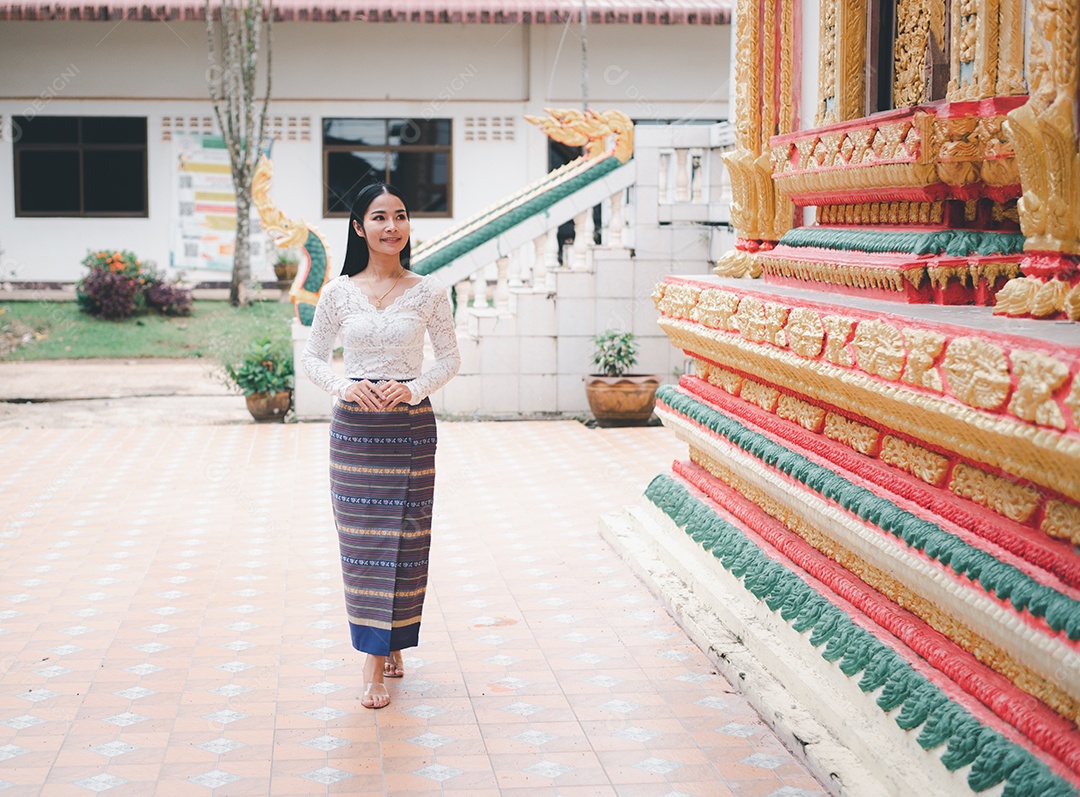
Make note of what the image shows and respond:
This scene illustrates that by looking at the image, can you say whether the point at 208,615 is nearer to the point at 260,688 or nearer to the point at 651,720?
the point at 260,688

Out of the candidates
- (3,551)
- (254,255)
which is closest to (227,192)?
(254,255)

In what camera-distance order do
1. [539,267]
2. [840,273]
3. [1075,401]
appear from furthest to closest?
[539,267] < [840,273] < [1075,401]

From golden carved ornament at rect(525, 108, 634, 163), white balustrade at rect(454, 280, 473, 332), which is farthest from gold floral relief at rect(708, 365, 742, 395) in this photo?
golden carved ornament at rect(525, 108, 634, 163)

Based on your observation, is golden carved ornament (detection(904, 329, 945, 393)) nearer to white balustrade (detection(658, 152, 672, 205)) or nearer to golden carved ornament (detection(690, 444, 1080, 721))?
golden carved ornament (detection(690, 444, 1080, 721))

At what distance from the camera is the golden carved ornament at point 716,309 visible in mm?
5402

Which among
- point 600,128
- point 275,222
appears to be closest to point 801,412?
point 600,128

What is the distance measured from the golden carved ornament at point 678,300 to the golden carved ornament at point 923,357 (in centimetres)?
222

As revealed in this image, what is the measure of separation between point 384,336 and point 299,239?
6.52 metres

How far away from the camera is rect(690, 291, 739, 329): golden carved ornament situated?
5402 millimetres

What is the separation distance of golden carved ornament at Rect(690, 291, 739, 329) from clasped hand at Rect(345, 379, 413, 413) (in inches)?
61.6

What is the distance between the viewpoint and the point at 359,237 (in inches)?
183

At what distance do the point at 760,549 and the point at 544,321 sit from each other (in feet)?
19.1

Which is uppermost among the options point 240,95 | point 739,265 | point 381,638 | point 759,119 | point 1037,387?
point 240,95

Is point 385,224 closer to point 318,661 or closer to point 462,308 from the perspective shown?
point 318,661
